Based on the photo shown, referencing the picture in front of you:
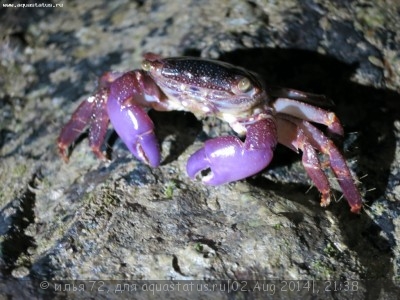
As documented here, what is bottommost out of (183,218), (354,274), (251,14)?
(354,274)

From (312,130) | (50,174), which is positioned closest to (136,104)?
(50,174)

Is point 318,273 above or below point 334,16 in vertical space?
below

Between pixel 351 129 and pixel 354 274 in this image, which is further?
pixel 351 129

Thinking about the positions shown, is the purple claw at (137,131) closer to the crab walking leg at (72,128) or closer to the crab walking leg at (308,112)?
the crab walking leg at (72,128)

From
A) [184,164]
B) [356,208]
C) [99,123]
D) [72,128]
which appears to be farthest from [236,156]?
[72,128]

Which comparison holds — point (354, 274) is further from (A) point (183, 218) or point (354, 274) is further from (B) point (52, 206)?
(B) point (52, 206)

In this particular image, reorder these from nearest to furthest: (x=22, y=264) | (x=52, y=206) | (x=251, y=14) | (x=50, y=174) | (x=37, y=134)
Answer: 1. (x=22, y=264)
2. (x=52, y=206)
3. (x=50, y=174)
4. (x=37, y=134)
5. (x=251, y=14)

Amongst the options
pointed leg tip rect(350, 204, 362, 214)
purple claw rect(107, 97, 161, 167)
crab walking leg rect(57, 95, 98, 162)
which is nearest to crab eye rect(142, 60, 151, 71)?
purple claw rect(107, 97, 161, 167)

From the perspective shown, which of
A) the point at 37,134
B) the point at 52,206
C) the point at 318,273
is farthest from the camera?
the point at 37,134
